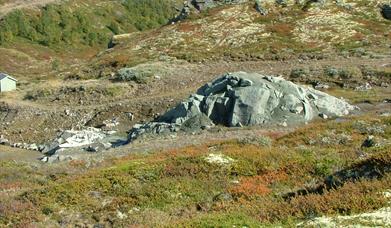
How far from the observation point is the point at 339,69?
60.7 meters

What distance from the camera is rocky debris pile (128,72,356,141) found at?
43.9m

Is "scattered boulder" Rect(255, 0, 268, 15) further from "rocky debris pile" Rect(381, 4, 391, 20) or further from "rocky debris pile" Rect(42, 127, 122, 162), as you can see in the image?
"rocky debris pile" Rect(42, 127, 122, 162)

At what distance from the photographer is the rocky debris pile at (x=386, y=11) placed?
8453 centimetres

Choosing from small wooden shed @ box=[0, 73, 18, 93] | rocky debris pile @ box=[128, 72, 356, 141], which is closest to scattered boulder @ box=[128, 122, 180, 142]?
rocky debris pile @ box=[128, 72, 356, 141]

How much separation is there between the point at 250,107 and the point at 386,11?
52256mm

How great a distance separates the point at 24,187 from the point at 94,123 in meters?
32.0

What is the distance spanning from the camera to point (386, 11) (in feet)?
281

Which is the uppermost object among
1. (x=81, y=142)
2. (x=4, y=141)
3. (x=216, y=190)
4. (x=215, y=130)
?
(x=216, y=190)

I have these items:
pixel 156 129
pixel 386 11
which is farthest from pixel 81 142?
pixel 386 11

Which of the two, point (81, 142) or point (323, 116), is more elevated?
point (323, 116)

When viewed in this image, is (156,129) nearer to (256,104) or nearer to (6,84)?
(256,104)

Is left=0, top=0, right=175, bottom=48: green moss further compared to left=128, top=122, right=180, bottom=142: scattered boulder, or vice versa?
left=0, top=0, right=175, bottom=48: green moss

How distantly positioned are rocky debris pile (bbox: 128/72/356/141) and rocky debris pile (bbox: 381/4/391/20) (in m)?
43.5

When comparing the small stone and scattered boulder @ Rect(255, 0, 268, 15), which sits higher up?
the small stone
